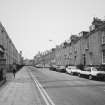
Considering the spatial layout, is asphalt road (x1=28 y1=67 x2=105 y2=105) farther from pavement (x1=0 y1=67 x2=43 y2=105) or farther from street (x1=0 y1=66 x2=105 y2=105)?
pavement (x1=0 y1=67 x2=43 y2=105)

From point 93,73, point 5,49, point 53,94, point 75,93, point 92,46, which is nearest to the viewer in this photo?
point 53,94

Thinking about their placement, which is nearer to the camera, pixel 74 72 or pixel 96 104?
pixel 96 104

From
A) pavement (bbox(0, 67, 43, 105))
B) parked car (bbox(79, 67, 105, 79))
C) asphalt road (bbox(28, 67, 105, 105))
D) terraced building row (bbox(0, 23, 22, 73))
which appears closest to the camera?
pavement (bbox(0, 67, 43, 105))

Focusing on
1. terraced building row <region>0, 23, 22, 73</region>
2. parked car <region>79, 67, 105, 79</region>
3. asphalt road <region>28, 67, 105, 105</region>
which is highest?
terraced building row <region>0, 23, 22, 73</region>

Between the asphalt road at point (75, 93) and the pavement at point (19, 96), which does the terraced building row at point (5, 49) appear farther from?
the asphalt road at point (75, 93)

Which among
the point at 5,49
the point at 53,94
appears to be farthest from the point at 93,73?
the point at 5,49

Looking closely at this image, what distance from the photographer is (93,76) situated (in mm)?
19953

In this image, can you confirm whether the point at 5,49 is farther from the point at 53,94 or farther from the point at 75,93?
the point at 75,93

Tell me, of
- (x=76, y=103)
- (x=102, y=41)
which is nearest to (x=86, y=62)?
(x=102, y=41)

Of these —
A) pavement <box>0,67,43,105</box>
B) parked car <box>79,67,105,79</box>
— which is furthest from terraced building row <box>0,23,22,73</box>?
parked car <box>79,67,105,79</box>

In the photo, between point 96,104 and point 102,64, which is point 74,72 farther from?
point 96,104

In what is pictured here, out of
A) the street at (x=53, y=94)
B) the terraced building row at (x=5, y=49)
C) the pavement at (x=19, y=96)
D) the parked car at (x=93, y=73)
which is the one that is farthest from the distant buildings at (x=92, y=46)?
the pavement at (x=19, y=96)

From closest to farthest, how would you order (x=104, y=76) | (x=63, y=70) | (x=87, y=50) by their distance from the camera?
(x=104, y=76)
(x=87, y=50)
(x=63, y=70)

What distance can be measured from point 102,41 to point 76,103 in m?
21.5
